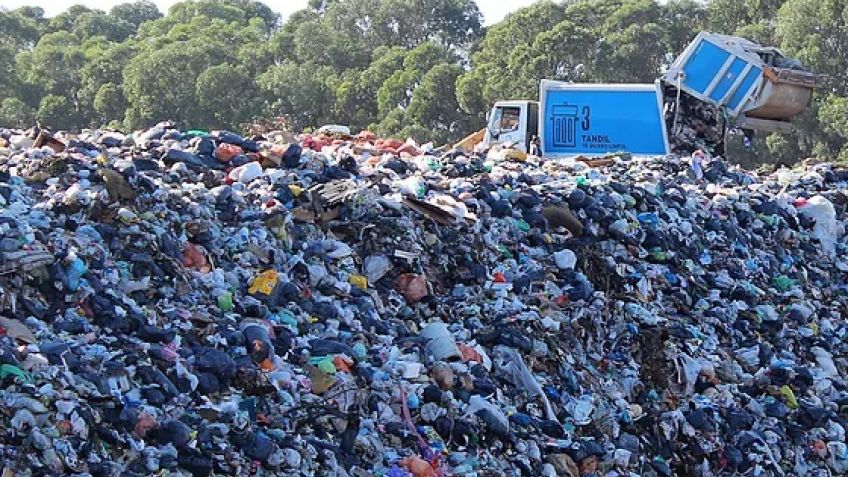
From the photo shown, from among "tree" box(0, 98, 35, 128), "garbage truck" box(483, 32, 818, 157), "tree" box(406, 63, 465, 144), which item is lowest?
"tree" box(406, 63, 465, 144)

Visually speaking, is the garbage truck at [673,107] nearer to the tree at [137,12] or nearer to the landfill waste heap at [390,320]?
the landfill waste heap at [390,320]

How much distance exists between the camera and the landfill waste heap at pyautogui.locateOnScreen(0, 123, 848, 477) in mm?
4680

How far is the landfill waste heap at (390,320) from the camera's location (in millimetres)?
4680

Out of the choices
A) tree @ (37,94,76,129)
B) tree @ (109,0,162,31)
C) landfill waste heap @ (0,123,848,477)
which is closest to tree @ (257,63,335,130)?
tree @ (37,94,76,129)

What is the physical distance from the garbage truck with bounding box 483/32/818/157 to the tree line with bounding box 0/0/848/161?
646cm

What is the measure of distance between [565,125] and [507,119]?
72cm

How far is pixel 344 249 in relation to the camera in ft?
20.7

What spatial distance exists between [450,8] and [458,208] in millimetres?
20884

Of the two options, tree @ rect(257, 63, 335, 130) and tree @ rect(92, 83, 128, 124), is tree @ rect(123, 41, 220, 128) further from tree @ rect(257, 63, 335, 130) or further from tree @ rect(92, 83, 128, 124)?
tree @ rect(257, 63, 335, 130)

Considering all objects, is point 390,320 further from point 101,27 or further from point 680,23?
point 101,27

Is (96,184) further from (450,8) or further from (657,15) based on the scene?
(450,8)

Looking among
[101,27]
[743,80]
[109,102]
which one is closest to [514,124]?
[743,80]

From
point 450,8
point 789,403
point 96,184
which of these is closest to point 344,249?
point 96,184

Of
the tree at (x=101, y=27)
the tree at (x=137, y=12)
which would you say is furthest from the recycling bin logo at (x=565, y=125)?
the tree at (x=137, y=12)
